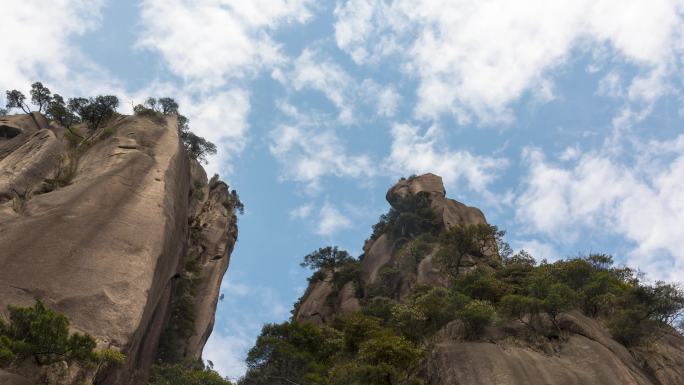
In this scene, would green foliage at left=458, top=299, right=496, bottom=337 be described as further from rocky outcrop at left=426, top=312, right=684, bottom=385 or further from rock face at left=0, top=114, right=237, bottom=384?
rock face at left=0, top=114, right=237, bottom=384

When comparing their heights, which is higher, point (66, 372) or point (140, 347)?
point (140, 347)

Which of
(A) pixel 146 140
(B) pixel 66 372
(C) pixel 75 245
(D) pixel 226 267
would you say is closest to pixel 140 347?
(C) pixel 75 245

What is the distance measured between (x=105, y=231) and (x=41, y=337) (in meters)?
8.78

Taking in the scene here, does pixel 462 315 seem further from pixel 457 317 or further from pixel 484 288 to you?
pixel 484 288

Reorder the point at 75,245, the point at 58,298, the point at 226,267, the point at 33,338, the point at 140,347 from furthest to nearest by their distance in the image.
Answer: the point at 226,267
the point at 140,347
the point at 75,245
the point at 58,298
the point at 33,338

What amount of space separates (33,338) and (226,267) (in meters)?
33.1

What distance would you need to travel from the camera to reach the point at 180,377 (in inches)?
1114

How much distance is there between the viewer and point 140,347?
26.4 meters

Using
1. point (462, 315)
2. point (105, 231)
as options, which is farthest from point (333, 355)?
point (105, 231)

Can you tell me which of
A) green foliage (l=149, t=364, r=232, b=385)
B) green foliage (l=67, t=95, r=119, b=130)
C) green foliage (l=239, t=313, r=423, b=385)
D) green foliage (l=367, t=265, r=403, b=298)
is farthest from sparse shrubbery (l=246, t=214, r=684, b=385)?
green foliage (l=67, t=95, r=119, b=130)

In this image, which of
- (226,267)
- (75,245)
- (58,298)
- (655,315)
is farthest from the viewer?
(226,267)

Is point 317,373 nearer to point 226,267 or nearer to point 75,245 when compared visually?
point 75,245

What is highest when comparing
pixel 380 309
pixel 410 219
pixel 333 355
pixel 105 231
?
pixel 410 219

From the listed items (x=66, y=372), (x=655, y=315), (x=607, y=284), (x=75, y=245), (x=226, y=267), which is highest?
(x=226, y=267)
